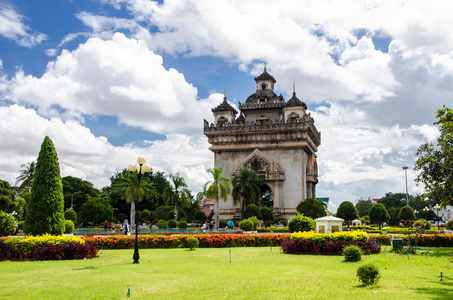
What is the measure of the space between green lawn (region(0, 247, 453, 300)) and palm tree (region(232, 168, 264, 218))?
95.6 feet

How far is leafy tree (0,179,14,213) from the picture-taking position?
45.1 meters

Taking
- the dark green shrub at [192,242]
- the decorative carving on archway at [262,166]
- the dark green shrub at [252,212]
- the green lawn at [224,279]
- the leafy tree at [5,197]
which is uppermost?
the decorative carving on archway at [262,166]

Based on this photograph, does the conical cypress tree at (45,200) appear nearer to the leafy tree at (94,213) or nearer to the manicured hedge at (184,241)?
the manicured hedge at (184,241)

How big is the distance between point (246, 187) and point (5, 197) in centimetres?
2451

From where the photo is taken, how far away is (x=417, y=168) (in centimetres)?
2200

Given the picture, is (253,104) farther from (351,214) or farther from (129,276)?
(129,276)

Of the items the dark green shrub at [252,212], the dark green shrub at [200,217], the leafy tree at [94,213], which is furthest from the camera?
the dark green shrub at [200,217]

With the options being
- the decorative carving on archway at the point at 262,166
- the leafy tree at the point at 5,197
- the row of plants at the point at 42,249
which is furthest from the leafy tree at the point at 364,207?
the row of plants at the point at 42,249

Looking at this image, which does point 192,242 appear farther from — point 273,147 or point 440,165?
point 273,147

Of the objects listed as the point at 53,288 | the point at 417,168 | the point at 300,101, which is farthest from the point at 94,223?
the point at 53,288

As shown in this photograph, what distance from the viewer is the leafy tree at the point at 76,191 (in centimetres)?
7069

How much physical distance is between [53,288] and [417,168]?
698 inches

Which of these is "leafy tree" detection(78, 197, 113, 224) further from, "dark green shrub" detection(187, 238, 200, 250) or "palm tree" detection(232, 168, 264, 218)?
"dark green shrub" detection(187, 238, 200, 250)

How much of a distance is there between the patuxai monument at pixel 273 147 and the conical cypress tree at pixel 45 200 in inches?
1225
